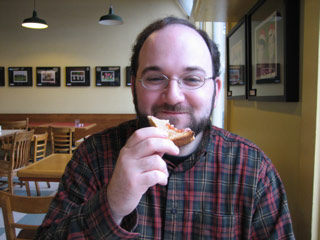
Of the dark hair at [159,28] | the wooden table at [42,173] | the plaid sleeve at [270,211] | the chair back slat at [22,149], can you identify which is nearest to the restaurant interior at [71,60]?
the chair back slat at [22,149]

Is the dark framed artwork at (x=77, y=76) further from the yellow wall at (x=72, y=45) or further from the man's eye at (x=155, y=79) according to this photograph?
the man's eye at (x=155, y=79)

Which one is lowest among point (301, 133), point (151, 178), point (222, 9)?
point (151, 178)

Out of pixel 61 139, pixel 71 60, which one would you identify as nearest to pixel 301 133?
pixel 61 139

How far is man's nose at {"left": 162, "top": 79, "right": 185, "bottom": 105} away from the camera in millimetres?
995

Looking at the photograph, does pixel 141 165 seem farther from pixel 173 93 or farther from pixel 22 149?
pixel 22 149

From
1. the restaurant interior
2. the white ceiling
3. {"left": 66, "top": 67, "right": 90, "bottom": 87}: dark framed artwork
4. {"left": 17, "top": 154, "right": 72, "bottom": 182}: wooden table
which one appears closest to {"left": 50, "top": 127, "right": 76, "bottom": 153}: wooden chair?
the restaurant interior

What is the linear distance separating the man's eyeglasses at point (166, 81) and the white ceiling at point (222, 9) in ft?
2.74

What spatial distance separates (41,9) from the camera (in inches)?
305

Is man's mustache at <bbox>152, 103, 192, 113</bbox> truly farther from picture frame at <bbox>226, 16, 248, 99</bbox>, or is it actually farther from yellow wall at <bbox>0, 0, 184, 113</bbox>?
yellow wall at <bbox>0, 0, 184, 113</bbox>

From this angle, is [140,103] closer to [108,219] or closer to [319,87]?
[108,219]

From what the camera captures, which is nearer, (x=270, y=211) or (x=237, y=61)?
(x=270, y=211)

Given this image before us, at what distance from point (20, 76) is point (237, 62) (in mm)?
7620

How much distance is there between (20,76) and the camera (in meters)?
7.93

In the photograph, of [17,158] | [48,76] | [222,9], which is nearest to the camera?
[222,9]
